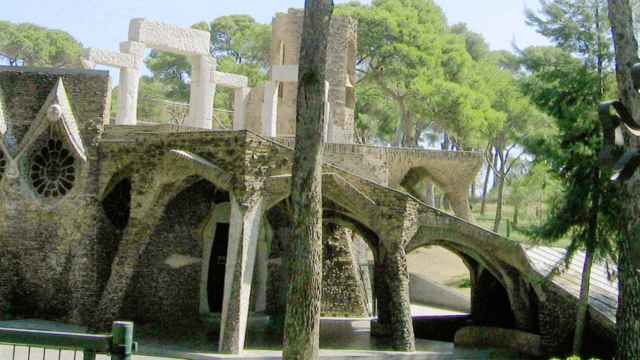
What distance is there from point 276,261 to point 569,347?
801cm

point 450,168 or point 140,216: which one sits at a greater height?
point 450,168

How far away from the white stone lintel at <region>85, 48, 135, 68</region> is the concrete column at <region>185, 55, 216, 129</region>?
2.54m

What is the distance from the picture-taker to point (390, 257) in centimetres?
1544

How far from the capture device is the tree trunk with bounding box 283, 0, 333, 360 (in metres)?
9.68

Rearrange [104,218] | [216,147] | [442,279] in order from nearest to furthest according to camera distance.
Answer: [216,147]
[104,218]
[442,279]

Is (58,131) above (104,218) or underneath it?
above

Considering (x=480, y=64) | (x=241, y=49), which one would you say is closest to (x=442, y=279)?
(x=480, y=64)

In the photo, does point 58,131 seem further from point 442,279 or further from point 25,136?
point 442,279

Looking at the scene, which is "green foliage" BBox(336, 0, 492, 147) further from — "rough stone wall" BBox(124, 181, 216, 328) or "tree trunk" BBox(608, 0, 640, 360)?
"tree trunk" BBox(608, 0, 640, 360)

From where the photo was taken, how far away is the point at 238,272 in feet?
47.8

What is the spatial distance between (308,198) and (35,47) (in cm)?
4279

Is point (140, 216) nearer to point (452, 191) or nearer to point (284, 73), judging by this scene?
point (284, 73)

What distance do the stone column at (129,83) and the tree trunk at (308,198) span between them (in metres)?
13.0

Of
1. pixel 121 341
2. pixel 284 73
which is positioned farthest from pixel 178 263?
pixel 121 341
